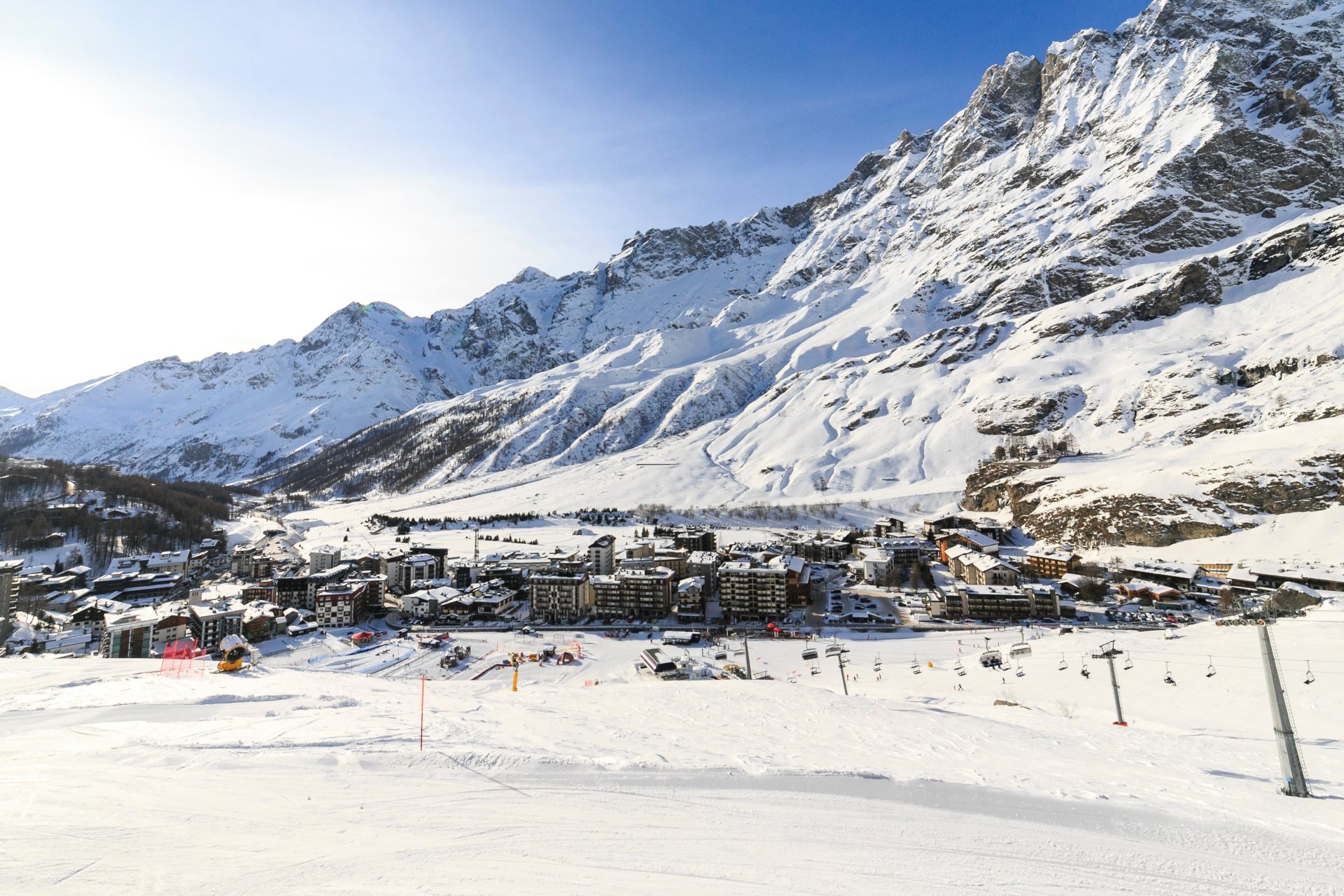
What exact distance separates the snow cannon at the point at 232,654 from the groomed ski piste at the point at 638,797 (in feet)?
31.0

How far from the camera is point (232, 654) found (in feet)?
108

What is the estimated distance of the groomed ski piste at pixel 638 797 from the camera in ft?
24.6

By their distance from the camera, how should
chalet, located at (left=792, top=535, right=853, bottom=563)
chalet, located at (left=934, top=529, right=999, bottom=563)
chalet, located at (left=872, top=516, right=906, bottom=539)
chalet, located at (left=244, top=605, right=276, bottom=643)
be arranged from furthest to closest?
chalet, located at (left=872, top=516, right=906, bottom=539), chalet, located at (left=792, top=535, right=853, bottom=563), chalet, located at (left=934, top=529, right=999, bottom=563), chalet, located at (left=244, top=605, right=276, bottom=643)

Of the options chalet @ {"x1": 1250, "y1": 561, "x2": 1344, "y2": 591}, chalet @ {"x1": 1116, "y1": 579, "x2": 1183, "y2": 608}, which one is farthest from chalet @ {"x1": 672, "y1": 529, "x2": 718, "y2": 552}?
chalet @ {"x1": 1250, "y1": 561, "x2": 1344, "y2": 591}

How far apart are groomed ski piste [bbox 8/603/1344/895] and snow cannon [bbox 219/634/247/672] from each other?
9.45m

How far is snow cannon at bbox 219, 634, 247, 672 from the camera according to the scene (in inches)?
1179

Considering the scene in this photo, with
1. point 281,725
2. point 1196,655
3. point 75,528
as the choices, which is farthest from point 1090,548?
point 75,528

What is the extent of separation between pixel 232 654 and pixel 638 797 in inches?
1305

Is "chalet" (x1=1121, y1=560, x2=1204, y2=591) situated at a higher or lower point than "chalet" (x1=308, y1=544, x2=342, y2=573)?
lower

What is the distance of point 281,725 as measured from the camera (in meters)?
14.4

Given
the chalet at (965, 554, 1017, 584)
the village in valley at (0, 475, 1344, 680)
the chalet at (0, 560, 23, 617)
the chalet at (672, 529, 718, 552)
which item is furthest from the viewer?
the chalet at (672, 529, 718, 552)

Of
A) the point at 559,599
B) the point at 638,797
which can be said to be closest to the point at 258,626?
the point at 559,599

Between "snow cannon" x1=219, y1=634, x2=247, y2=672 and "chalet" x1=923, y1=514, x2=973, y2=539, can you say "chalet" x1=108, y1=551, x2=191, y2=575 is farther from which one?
"chalet" x1=923, y1=514, x2=973, y2=539

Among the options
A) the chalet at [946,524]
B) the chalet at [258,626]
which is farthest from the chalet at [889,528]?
the chalet at [258,626]
